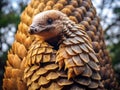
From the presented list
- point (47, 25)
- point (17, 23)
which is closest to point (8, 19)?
point (17, 23)

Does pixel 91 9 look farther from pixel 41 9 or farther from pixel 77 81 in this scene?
pixel 77 81

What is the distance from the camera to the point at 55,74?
96 centimetres

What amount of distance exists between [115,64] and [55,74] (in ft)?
2.83

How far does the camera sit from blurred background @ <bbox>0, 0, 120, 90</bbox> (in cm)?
168

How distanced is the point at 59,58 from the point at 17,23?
77 cm

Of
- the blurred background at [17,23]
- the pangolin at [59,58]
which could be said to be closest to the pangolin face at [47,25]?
the pangolin at [59,58]

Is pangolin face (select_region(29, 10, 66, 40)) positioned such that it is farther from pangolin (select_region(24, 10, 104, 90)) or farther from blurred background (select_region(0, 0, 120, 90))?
blurred background (select_region(0, 0, 120, 90))

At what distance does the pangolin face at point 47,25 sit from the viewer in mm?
935

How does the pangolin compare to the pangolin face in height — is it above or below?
below

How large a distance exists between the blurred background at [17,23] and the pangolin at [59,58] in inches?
24.0

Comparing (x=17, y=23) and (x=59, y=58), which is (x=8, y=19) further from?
(x=59, y=58)

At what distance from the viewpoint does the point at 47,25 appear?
3.11 feet

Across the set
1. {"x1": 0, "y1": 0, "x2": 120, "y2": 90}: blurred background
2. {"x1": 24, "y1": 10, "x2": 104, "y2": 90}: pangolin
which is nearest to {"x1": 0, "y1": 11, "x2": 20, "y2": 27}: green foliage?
{"x1": 0, "y1": 0, "x2": 120, "y2": 90}: blurred background

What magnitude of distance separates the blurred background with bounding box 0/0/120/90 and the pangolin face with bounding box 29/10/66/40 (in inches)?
25.7
